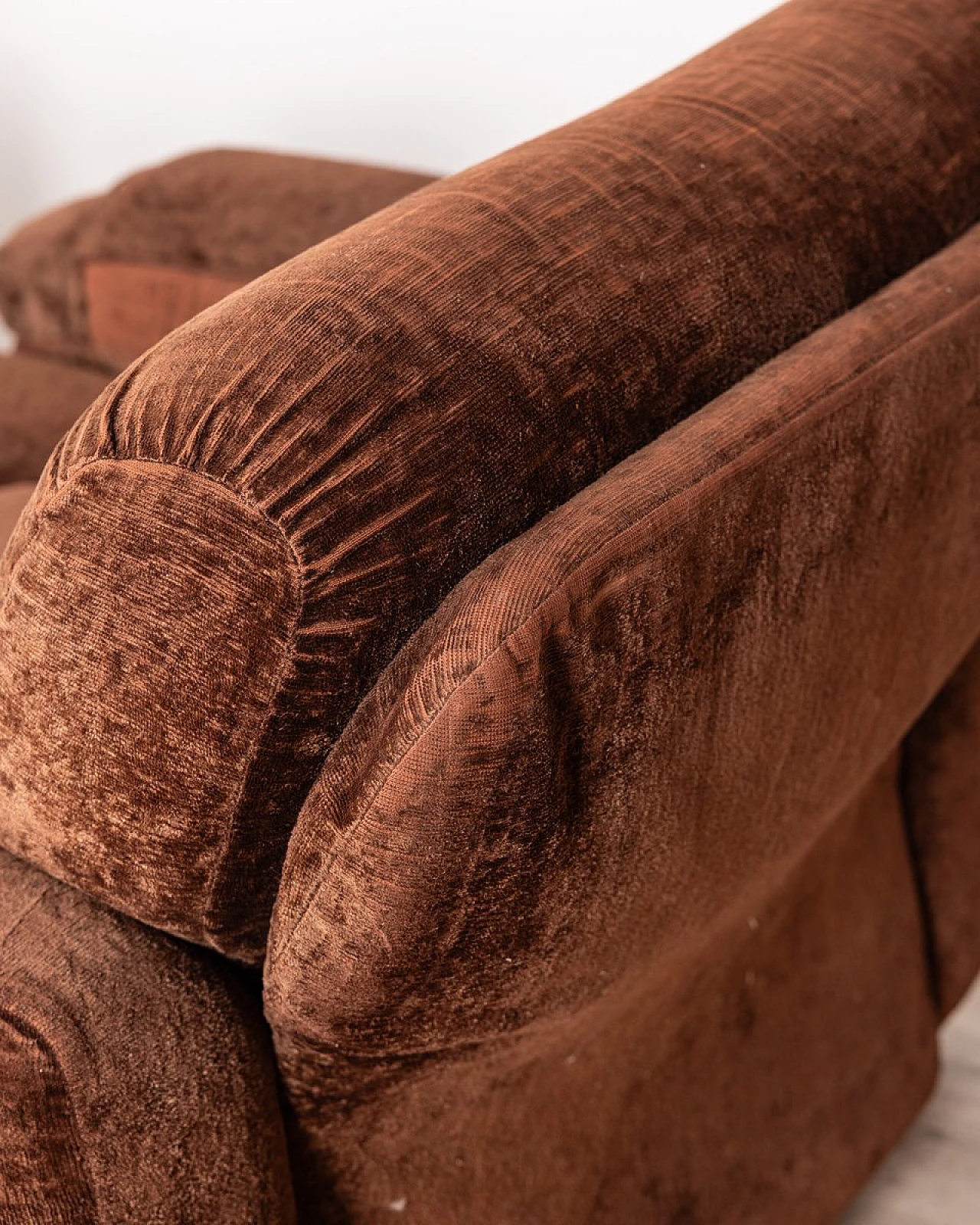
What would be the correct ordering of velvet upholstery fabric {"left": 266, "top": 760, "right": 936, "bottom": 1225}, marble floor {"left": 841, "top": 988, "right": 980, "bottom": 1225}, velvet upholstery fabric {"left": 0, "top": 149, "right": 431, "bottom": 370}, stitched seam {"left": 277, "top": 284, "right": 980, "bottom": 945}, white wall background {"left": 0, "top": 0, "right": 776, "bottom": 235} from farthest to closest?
white wall background {"left": 0, "top": 0, "right": 776, "bottom": 235} → velvet upholstery fabric {"left": 0, "top": 149, "right": 431, "bottom": 370} → marble floor {"left": 841, "top": 988, "right": 980, "bottom": 1225} → velvet upholstery fabric {"left": 266, "top": 760, "right": 936, "bottom": 1225} → stitched seam {"left": 277, "top": 284, "right": 980, "bottom": 945}

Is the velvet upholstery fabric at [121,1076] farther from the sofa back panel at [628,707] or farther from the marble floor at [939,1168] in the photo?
the marble floor at [939,1168]

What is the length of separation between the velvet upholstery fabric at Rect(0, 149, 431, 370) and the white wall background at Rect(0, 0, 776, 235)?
45cm

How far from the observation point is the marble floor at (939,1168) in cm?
117

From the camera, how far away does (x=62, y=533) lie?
0.57 m

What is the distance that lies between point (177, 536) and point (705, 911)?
0.36 meters

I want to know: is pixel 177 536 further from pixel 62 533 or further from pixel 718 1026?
pixel 718 1026

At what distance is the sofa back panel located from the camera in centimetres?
53

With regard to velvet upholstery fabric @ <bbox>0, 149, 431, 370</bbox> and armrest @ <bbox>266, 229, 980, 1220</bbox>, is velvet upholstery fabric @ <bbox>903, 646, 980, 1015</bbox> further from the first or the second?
velvet upholstery fabric @ <bbox>0, 149, 431, 370</bbox>

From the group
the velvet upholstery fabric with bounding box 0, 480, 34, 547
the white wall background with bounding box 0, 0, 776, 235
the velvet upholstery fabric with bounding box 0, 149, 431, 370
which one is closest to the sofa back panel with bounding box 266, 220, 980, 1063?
the velvet upholstery fabric with bounding box 0, 480, 34, 547

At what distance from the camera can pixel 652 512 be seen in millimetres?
556

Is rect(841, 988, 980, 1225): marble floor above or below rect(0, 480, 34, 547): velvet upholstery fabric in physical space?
below

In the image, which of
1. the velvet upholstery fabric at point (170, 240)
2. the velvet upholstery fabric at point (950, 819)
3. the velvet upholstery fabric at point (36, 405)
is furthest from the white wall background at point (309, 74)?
the velvet upholstery fabric at point (950, 819)

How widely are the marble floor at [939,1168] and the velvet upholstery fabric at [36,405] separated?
108 cm

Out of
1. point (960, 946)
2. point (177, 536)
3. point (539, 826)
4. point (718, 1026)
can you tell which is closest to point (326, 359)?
point (177, 536)
